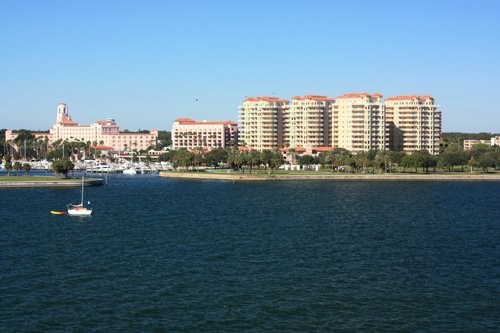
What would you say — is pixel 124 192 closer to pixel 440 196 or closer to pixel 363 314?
pixel 440 196

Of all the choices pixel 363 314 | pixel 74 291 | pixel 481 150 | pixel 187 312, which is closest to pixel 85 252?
pixel 74 291

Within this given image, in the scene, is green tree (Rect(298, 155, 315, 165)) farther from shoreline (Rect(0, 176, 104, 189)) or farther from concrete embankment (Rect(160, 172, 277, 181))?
shoreline (Rect(0, 176, 104, 189))

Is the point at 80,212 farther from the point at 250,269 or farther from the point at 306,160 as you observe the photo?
the point at 306,160

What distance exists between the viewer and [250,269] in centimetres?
4459

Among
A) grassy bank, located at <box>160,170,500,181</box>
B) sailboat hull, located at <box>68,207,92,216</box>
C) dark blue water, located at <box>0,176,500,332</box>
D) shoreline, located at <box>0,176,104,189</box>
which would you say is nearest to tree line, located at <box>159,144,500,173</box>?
grassy bank, located at <box>160,170,500,181</box>

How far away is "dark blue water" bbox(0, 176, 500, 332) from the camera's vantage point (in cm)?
3331

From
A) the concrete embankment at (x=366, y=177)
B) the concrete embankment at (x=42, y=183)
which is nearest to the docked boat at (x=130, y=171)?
the concrete embankment at (x=366, y=177)

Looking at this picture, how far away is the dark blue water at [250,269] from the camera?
33312 millimetres

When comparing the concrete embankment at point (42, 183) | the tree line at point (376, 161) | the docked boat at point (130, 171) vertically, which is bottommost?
the concrete embankment at point (42, 183)

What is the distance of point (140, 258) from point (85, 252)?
17.5 ft

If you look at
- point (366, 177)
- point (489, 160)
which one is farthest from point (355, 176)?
point (489, 160)

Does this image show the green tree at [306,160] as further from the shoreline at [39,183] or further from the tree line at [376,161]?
the shoreline at [39,183]

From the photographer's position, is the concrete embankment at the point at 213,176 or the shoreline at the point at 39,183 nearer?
the shoreline at the point at 39,183

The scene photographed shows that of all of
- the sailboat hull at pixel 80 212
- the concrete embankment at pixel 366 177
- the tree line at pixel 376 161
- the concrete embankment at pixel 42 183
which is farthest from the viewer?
the tree line at pixel 376 161
